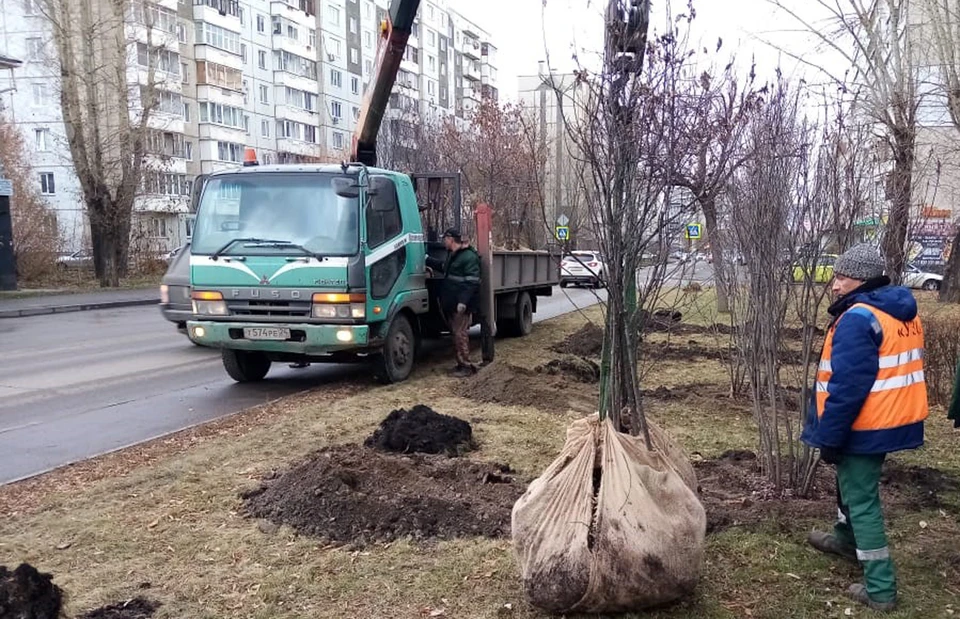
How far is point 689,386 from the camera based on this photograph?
912 cm

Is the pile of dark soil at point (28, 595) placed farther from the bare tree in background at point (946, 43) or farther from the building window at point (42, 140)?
the building window at point (42, 140)

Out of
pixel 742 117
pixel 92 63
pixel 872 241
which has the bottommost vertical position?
pixel 872 241

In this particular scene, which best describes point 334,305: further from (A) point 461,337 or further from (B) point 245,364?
(A) point 461,337

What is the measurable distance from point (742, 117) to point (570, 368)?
5363mm

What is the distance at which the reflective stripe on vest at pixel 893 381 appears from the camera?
133 inches

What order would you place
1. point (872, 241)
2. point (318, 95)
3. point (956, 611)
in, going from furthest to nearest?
point (318, 95)
point (872, 241)
point (956, 611)

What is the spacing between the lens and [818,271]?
5.00m

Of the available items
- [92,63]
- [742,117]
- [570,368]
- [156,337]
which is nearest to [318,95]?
[92,63]

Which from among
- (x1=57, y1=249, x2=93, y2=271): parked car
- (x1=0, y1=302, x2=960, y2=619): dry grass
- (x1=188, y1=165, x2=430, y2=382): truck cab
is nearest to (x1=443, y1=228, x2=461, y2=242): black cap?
(x1=188, y1=165, x2=430, y2=382): truck cab

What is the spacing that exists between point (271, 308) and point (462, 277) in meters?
2.57

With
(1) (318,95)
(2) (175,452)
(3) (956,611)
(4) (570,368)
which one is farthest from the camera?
(1) (318,95)

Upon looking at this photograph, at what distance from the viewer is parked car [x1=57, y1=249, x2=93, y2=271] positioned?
31.1 m

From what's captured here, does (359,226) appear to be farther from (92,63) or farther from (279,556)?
(92,63)

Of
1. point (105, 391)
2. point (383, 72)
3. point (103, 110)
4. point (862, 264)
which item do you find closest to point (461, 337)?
point (383, 72)
